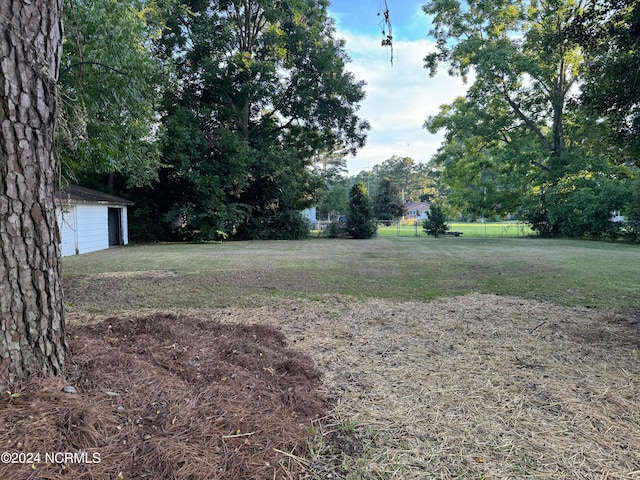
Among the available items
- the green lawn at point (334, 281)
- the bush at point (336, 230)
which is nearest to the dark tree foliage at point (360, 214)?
the bush at point (336, 230)

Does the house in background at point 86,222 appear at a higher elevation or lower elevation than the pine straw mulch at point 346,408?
higher

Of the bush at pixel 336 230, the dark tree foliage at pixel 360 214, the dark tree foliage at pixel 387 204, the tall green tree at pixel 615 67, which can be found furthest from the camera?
the dark tree foliage at pixel 387 204

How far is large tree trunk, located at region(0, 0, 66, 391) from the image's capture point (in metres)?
1.68

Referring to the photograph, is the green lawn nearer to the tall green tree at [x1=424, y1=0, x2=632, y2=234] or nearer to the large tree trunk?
the large tree trunk

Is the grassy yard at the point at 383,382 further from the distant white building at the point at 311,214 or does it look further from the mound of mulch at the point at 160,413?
the distant white building at the point at 311,214

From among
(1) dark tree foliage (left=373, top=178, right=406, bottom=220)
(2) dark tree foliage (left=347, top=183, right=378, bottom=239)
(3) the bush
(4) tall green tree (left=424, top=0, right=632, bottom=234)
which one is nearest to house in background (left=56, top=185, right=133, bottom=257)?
(3) the bush

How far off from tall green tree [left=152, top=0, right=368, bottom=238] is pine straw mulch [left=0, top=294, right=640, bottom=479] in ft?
50.5

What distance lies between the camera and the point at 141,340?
8.28 feet

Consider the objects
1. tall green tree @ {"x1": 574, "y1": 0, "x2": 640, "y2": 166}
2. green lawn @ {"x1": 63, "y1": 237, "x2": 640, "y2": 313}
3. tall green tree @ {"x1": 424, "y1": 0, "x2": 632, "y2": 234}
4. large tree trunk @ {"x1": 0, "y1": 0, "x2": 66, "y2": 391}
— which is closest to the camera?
large tree trunk @ {"x1": 0, "y1": 0, "x2": 66, "y2": 391}

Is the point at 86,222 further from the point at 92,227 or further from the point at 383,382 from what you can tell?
the point at 383,382

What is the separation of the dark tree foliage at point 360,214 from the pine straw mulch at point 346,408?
58.8ft

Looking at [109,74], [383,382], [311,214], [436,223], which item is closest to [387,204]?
[311,214]

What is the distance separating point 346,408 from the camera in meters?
2.15

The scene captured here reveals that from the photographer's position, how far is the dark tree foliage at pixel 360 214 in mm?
21188
